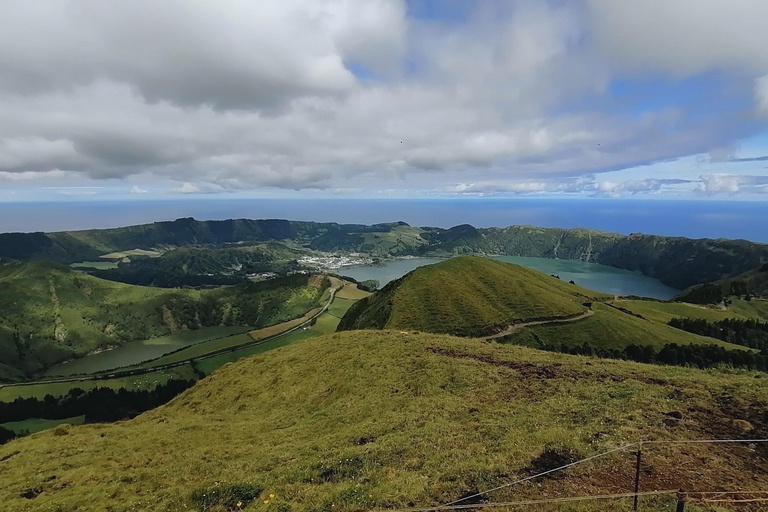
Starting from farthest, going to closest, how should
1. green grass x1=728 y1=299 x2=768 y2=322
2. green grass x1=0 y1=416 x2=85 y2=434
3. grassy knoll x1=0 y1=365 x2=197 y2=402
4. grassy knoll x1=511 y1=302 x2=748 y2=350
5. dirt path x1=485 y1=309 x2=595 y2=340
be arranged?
green grass x1=728 y1=299 x2=768 y2=322
grassy knoll x1=0 y1=365 x2=197 y2=402
green grass x1=0 y1=416 x2=85 y2=434
dirt path x1=485 y1=309 x2=595 y2=340
grassy knoll x1=511 y1=302 x2=748 y2=350

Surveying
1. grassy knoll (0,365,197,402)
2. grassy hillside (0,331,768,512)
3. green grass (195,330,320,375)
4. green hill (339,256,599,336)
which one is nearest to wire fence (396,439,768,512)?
grassy hillside (0,331,768,512)

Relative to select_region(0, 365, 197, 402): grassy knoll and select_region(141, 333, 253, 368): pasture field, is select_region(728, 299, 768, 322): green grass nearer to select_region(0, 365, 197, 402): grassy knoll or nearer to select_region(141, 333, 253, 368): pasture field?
select_region(141, 333, 253, 368): pasture field

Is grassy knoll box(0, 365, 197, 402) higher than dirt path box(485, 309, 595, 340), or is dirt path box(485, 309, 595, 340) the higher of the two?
dirt path box(485, 309, 595, 340)

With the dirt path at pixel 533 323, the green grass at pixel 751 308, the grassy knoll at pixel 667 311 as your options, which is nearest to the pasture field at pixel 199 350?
the dirt path at pixel 533 323

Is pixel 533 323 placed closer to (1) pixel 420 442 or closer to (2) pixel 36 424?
(1) pixel 420 442

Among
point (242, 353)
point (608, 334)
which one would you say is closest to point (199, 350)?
point (242, 353)

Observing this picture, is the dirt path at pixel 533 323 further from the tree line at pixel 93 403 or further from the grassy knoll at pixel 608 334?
the tree line at pixel 93 403
